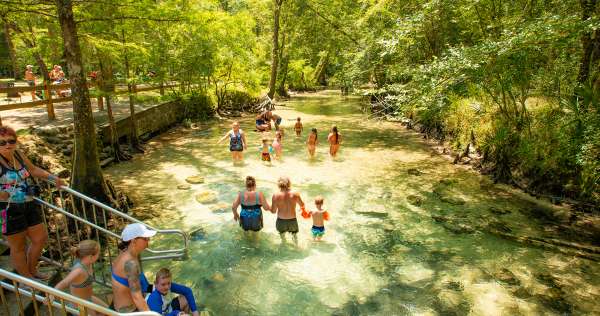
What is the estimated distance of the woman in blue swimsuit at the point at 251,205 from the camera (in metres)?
7.42

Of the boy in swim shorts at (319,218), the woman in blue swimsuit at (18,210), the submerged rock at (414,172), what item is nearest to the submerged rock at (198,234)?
the boy in swim shorts at (319,218)

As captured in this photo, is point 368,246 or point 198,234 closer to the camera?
point 368,246

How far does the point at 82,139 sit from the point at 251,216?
4.05 m

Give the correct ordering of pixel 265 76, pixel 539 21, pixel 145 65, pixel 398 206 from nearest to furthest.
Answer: pixel 539 21, pixel 398 206, pixel 145 65, pixel 265 76

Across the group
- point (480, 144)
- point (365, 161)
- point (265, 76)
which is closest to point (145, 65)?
point (365, 161)

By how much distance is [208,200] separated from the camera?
→ 10070mm

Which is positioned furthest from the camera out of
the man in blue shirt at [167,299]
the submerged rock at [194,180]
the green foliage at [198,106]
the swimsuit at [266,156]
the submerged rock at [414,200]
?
the green foliage at [198,106]

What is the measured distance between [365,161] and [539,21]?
7433 millimetres

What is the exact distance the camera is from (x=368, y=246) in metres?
7.73

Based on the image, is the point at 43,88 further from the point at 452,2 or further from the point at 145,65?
the point at 452,2

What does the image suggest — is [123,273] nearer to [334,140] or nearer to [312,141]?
[312,141]

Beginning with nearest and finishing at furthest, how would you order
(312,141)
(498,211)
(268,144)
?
(498,211)
(268,144)
(312,141)

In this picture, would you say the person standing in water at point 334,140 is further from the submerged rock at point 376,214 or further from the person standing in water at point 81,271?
the person standing in water at point 81,271

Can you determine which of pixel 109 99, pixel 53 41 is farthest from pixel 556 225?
pixel 53 41
